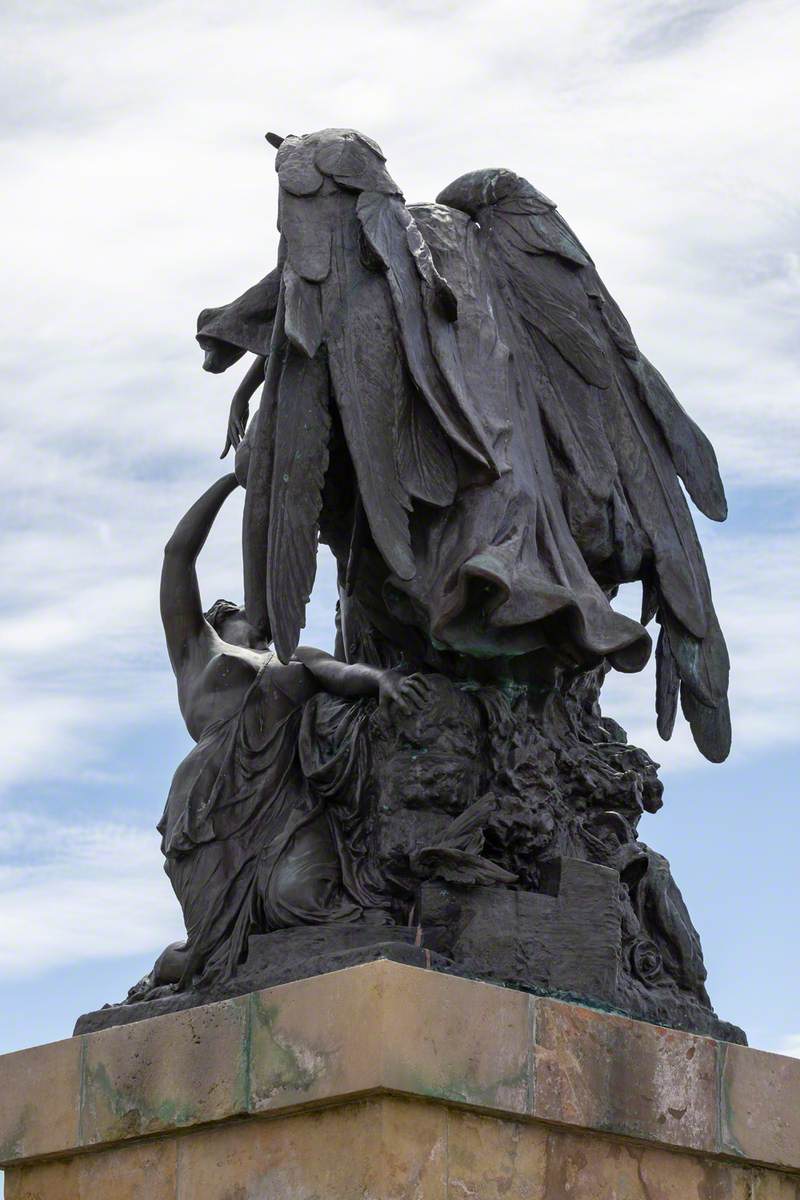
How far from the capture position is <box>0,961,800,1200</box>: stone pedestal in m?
6.32

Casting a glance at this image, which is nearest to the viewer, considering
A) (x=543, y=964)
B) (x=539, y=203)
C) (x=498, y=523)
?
(x=543, y=964)

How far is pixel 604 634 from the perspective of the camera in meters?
7.50

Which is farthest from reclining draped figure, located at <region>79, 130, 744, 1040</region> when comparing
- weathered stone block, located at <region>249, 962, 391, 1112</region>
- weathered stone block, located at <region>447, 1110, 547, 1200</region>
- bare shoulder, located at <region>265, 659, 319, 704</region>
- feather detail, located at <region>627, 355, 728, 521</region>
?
weathered stone block, located at <region>447, 1110, 547, 1200</region>

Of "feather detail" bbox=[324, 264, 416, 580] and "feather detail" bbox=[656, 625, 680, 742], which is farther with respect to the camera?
"feather detail" bbox=[656, 625, 680, 742]

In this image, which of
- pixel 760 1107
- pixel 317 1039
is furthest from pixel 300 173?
pixel 760 1107

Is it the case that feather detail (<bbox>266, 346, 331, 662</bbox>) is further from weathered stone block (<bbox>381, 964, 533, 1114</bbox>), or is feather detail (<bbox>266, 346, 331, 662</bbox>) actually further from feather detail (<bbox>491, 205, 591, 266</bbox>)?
weathered stone block (<bbox>381, 964, 533, 1114</bbox>)

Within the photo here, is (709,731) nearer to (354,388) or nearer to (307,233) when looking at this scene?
(354,388)

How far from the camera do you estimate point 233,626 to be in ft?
27.7

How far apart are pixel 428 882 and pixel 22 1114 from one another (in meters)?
1.55

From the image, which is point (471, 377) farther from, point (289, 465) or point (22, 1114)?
point (22, 1114)

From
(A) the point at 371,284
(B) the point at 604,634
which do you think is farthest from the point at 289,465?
(B) the point at 604,634

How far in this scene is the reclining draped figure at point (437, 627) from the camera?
730 cm

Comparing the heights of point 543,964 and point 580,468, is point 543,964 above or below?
below

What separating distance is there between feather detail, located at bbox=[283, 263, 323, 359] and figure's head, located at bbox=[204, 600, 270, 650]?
1187 mm
